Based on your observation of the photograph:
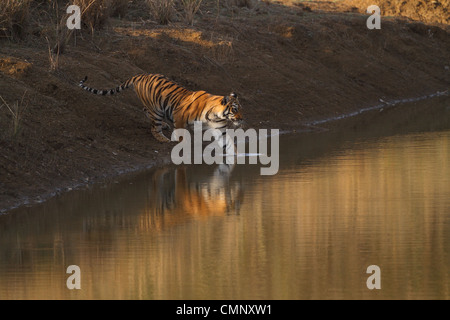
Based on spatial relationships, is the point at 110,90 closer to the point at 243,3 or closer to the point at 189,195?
the point at 189,195

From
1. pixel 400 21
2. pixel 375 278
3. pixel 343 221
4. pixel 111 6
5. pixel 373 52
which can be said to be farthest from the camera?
pixel 400 21

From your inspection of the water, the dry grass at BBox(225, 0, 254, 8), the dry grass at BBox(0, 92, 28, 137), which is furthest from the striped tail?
the dry grass at BBox(225, 0, 254, 8)

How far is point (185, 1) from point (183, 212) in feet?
47.4

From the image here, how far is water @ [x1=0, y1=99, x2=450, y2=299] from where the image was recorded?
851 centimetres

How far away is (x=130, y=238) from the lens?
10.5 m

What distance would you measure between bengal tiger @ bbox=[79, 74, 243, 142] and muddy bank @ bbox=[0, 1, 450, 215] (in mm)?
292

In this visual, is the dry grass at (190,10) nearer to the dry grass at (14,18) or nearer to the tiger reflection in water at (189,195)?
the dry grass at (14,18)

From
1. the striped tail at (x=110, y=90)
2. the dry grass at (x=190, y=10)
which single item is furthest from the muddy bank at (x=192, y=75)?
the dry grass at (x=190, y=10)

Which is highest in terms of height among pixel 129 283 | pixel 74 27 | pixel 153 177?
pixel 74 27

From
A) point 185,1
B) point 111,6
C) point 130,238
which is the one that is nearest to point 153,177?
point 130,238

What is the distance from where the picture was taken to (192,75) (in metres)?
20.7

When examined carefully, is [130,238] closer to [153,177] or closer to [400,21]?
[153,177]

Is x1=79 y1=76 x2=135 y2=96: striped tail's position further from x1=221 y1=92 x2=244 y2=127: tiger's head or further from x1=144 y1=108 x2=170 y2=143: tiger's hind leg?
x1=221 y1=92 x2=244 y2=127: tiger's head

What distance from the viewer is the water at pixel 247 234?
335 inches
